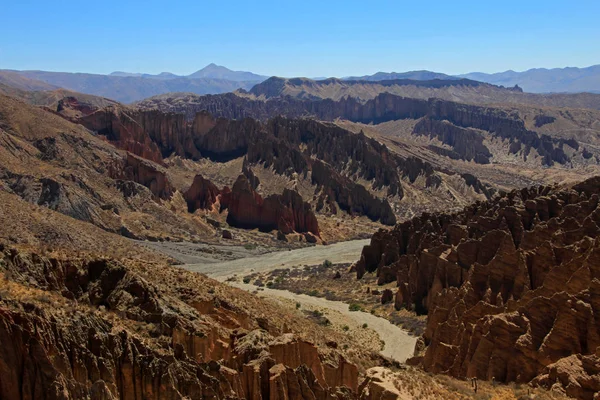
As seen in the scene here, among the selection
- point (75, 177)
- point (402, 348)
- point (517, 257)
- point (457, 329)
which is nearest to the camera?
point (457, 329)

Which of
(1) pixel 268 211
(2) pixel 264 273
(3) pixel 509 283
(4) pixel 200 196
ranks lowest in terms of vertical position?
(2) pixel 264 273

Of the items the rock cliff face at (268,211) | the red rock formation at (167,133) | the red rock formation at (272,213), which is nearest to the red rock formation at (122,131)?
the red rock formation at (167,133)

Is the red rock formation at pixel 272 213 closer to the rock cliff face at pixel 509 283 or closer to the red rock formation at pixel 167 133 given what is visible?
the rock cliff face at pixel 509 283

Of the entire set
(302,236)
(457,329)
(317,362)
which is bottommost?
(302,236)

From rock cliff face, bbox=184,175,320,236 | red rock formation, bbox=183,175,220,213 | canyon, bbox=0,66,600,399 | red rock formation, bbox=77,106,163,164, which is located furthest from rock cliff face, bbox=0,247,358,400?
red rock formation, bbox=77,106,163,164

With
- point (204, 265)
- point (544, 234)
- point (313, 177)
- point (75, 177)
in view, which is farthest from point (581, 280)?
point (313, 177)

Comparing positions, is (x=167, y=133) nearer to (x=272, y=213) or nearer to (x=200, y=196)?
(x=200, y=196)

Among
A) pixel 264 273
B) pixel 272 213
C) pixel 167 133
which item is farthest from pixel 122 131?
pixel 264 273

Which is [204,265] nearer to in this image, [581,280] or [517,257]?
[517,257]
